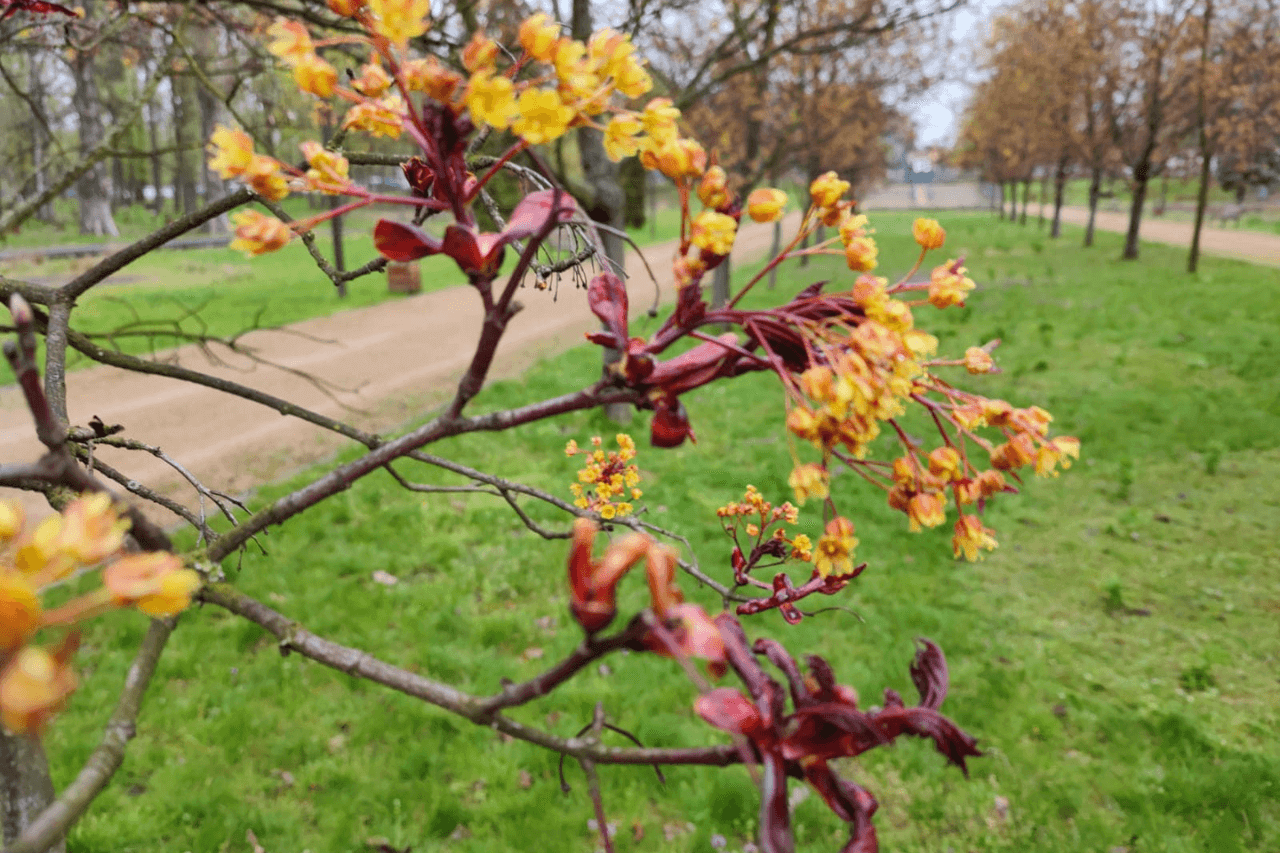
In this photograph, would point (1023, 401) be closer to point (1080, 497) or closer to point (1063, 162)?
point (1080, 497)

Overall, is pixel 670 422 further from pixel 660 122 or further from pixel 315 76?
pixel 315 76

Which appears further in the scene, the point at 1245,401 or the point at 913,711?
the point at 1245,401

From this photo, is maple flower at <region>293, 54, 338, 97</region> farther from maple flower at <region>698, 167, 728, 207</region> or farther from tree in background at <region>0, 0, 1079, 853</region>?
maple flower at <region>698, 167, 728, 207</region>

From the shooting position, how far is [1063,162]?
25.9 m

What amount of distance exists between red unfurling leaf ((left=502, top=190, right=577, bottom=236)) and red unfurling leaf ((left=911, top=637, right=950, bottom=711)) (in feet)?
2.21

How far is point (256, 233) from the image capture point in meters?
0.79

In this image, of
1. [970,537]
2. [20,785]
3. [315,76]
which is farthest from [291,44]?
[20,785]

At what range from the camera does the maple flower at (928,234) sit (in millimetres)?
977

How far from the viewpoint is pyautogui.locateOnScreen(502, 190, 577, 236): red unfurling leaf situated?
80 centimetres

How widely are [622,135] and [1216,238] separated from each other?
3129 cm

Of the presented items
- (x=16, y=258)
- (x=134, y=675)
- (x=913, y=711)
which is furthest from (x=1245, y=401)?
(x=16, y=258)

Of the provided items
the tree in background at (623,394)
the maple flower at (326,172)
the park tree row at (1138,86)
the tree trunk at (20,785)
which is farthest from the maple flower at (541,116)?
the park tree row at (1138,86)

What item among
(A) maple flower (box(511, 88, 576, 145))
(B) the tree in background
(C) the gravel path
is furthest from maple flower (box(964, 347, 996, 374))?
(C) the gravel path

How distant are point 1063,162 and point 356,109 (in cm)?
3035
